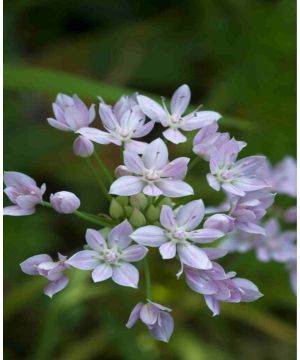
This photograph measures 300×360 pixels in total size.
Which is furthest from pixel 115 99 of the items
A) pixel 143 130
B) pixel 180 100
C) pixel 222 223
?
pixel 222 223

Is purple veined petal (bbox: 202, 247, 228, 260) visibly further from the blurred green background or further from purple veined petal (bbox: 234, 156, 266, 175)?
the blurred green background

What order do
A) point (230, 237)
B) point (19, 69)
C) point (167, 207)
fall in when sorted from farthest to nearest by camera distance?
point (19, 69)
point (230, 237)
point (167, 207)

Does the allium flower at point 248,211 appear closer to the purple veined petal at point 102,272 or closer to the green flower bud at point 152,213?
the green flower bud at point 152,213

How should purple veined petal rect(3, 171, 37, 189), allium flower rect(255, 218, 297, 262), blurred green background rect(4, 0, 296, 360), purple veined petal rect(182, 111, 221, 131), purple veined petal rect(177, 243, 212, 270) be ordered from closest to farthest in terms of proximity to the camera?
purple veined petal rect(177, 243, 212, 270), purple veined petal rect(3, 171, 37, 189), purple veined petal rect(182, 111, 221, 131), allium flower rect(255, 218, 297, 262), blurred green background rect(4, 0, 296, 360)

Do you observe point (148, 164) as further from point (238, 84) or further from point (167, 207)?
point (238, 84)

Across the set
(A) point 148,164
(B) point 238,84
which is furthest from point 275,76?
(A) point 148,164

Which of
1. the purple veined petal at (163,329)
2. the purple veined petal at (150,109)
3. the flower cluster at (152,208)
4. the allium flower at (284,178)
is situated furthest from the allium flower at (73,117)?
the allium flower at (284,178)

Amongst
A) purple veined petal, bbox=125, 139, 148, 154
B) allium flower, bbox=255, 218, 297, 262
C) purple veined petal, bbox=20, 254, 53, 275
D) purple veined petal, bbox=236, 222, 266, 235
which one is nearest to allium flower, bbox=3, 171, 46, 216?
purple veined petal, bbox=20, 254, 53, 275
